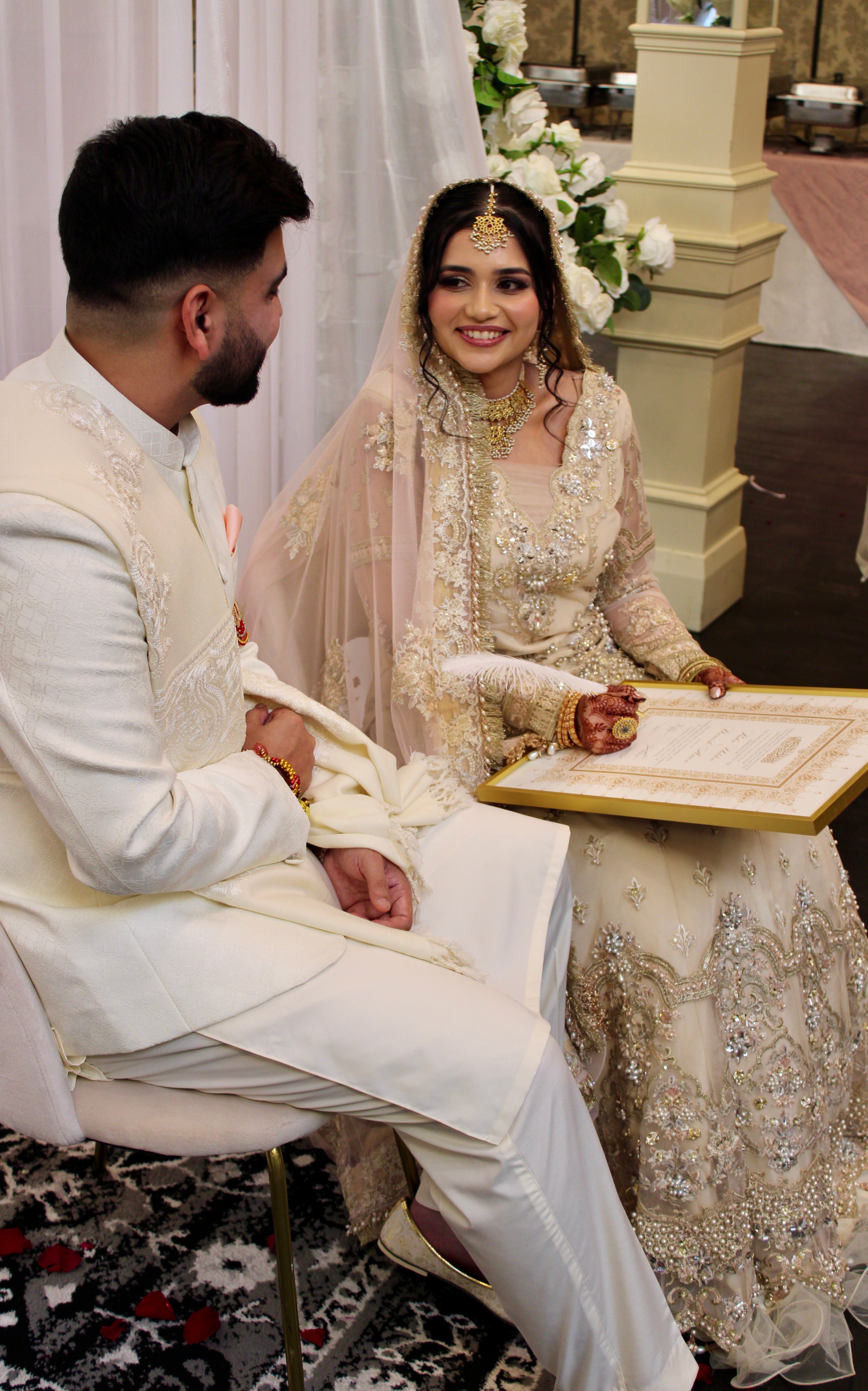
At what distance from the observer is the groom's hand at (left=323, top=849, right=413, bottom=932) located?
1670 mm

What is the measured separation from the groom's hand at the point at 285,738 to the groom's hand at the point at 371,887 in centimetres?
12

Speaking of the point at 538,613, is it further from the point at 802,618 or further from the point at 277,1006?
the point at 802,618

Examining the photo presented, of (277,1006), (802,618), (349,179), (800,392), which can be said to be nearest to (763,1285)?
(277,1006)

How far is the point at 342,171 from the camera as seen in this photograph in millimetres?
2469

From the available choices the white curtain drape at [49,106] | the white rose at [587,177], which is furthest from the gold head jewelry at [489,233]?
the white rose at [587,177]

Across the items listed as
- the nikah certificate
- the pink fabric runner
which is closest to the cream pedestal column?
the nikah certificate

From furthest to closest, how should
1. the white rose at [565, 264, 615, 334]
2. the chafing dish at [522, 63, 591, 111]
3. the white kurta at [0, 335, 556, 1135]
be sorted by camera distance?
the chafing dish at [522, 63, 591, 111] → the white rose at [565, 264, 615, 334] → the white kurta at [0, 335, 556, 1135]

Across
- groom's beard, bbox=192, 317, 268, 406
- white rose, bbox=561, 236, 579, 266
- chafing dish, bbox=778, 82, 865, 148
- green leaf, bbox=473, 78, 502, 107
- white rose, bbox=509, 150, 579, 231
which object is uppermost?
chafing dish, bbox=778, 82, 865, 148

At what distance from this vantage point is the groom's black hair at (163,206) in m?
1.26

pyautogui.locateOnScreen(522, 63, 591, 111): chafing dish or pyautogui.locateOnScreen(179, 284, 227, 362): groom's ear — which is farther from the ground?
pyautogui.locateOnScreen(522, 63, 591, 111): chafing dish

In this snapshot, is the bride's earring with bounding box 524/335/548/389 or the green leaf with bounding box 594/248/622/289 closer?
the bride's earring with bounding box 524/335/548/389

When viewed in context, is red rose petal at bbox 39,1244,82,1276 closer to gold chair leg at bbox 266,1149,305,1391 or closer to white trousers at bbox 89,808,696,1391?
gold chair leg at bbox 266,1149,305,1391

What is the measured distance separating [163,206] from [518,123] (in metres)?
1.96

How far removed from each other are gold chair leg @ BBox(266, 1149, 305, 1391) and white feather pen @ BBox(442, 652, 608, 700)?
791mm
